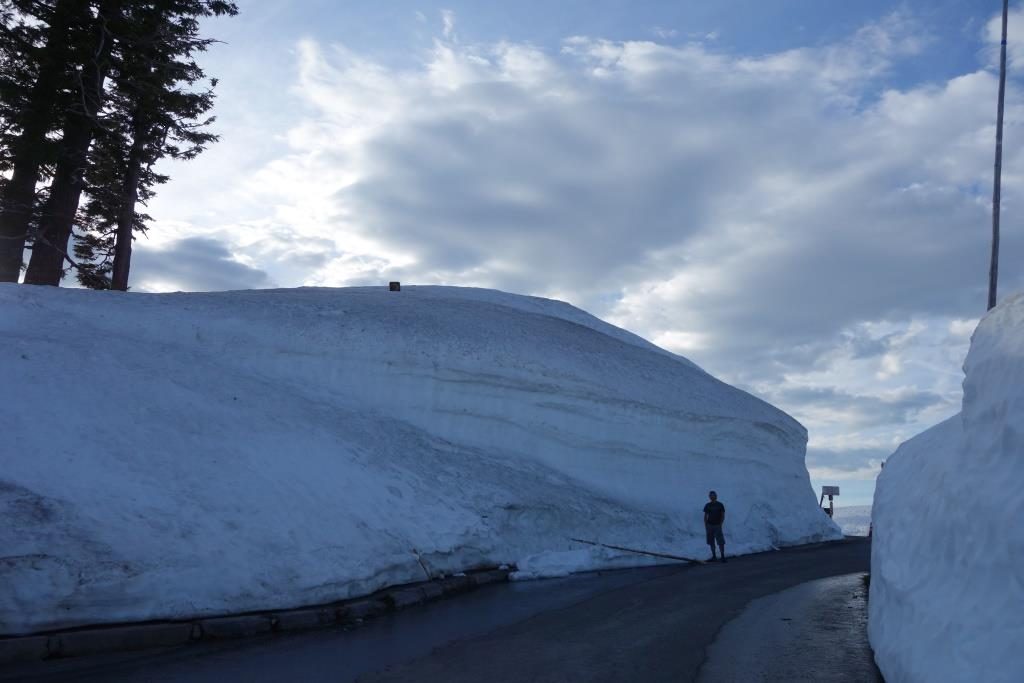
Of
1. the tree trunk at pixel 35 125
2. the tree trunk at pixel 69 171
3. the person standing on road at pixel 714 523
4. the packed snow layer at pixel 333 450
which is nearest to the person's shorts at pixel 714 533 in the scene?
the person standing on road at pixel 714 523

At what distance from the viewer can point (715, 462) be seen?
25.3 m

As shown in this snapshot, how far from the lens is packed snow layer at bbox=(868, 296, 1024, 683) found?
495 centimetres

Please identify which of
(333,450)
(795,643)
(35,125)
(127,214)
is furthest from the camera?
(127,214)

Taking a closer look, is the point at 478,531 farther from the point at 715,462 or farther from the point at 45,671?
the point at 715,462

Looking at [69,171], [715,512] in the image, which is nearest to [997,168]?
[715,512]

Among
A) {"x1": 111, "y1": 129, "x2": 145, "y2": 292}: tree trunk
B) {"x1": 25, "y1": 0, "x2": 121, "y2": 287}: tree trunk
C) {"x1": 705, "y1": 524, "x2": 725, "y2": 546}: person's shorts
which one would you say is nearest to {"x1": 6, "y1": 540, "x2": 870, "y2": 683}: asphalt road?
{"x1": 705, "y1": 524, "x2": 725, "y2": 546}: person's shorts

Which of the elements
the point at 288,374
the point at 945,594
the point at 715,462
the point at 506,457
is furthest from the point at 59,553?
the point at 715,462

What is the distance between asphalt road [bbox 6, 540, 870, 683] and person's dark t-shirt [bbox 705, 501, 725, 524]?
5.79m

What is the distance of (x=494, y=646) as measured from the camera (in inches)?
336

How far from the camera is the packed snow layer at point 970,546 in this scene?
4.95 metres

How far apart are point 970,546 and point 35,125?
81.9 feet

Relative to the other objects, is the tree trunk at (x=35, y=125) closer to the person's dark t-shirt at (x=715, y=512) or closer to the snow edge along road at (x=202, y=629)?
the snow edge along road at (x=202, y=629)

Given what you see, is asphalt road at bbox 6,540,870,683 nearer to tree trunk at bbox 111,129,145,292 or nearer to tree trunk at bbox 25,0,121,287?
tree trunk at bbox 25,0,121,287

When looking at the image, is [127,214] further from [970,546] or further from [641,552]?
[970,546]
